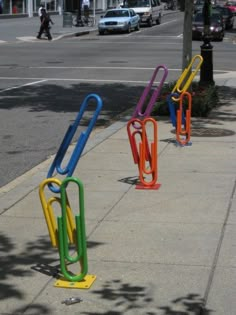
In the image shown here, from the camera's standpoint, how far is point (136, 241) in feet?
18.8

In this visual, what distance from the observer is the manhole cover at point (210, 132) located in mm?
10771

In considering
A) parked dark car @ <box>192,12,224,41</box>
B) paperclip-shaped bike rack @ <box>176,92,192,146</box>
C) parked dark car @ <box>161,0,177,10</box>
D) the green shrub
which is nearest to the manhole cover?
paperclip-shaped bike rack @ <box>176,92,192,146</box>

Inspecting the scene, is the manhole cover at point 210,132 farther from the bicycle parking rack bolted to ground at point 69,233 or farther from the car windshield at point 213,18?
the car windshield at point 213,18

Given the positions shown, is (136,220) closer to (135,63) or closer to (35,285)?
(35,285)

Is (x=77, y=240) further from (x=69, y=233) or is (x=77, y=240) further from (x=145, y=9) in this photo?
(x=145, y=9)

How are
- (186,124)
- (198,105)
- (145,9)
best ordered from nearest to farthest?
(186,124) < (198,105) < (145,9)

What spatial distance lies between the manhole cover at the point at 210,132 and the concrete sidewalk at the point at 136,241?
143 centimetres

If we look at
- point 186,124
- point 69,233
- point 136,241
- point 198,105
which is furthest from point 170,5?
point 69,233

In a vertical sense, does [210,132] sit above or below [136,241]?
below

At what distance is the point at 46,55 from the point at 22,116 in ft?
52.1

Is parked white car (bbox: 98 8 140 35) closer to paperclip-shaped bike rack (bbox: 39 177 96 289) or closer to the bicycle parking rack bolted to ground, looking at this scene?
the bicycle parking rack bolted to ground

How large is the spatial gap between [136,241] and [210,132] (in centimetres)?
563

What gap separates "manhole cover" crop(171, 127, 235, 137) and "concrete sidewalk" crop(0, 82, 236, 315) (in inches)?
56.5

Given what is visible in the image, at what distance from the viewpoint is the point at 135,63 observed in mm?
24969
